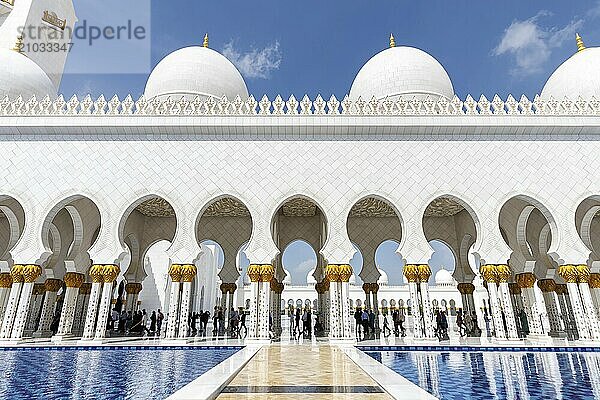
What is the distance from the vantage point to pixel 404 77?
11.8 m

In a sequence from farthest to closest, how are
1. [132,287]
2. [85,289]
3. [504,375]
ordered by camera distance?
[132,287], [85,289], [504,375]

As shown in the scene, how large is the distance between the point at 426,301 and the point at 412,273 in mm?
632

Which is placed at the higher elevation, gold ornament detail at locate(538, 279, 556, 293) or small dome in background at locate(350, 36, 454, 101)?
small dome in background at locate(350, 36, 454, 101)

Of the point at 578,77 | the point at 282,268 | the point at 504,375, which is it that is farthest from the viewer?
the point at 282,268

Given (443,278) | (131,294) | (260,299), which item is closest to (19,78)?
(131,294)

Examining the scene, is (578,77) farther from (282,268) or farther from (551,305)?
(282,268)

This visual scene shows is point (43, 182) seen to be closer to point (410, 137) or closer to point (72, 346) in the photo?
point (72, 346)

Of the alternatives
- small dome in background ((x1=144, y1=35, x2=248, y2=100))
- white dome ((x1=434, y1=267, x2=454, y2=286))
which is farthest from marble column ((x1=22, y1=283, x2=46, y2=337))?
white dome ((x1=434, y1=267, x2=454, y2=286))

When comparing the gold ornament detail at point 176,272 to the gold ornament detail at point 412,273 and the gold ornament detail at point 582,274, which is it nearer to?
the gold ornament detail at point 412,273

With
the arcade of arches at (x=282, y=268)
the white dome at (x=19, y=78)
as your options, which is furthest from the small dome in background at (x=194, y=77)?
the arcade of arches at (x=282, y=268)

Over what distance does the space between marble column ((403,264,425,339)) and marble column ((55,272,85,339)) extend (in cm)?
723

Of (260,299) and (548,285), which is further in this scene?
(548,285)

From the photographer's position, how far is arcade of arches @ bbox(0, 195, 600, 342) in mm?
8430

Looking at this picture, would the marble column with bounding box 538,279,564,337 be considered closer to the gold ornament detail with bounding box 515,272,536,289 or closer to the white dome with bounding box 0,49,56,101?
the gold ornament detail with bounding box 515,272,536,289
